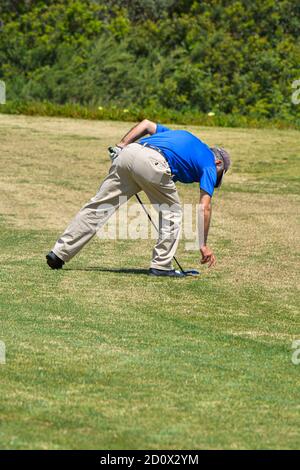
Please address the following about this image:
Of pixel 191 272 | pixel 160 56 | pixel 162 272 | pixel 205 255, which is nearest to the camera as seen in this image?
pixel 205 255

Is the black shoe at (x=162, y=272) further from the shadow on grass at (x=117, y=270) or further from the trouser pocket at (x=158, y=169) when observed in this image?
the trouser pocket at (x=158, y=169)

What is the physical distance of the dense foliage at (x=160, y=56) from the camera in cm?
3362

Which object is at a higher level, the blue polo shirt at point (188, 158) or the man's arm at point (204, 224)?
the blue polo shirt at point (188, 158)

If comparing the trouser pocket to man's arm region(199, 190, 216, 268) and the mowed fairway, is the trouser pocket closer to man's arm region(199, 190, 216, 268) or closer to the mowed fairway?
man's arm region(199, 190, 216, 268)

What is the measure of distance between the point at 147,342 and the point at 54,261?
11.4 ft

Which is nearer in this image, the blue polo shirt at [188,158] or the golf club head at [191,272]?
the blue polo shirt at [188,158]

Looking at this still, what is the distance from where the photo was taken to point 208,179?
1102cm

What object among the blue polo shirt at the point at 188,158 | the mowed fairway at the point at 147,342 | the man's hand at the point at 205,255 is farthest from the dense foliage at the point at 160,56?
the man's hand at the point at 205,255

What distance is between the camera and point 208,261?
11031 mm

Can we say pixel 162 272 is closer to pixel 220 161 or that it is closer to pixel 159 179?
pixel 159 179

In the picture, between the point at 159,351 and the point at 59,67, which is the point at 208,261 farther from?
the point at 59,67

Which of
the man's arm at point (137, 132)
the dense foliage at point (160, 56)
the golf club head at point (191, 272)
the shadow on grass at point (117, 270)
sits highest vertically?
the man's arm at point (137, 132)

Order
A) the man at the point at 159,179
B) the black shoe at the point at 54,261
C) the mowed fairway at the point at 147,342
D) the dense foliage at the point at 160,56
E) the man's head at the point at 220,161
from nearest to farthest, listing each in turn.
Result: 1. the mowed fairway at the point at 147,342
2. the man at the point at 159,179
3. the man's head at the point at 220,161
4. the black shoe at the point at 54,261
5. the dense foliage at the point at 160,56

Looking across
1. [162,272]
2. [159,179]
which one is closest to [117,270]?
[162,272]
